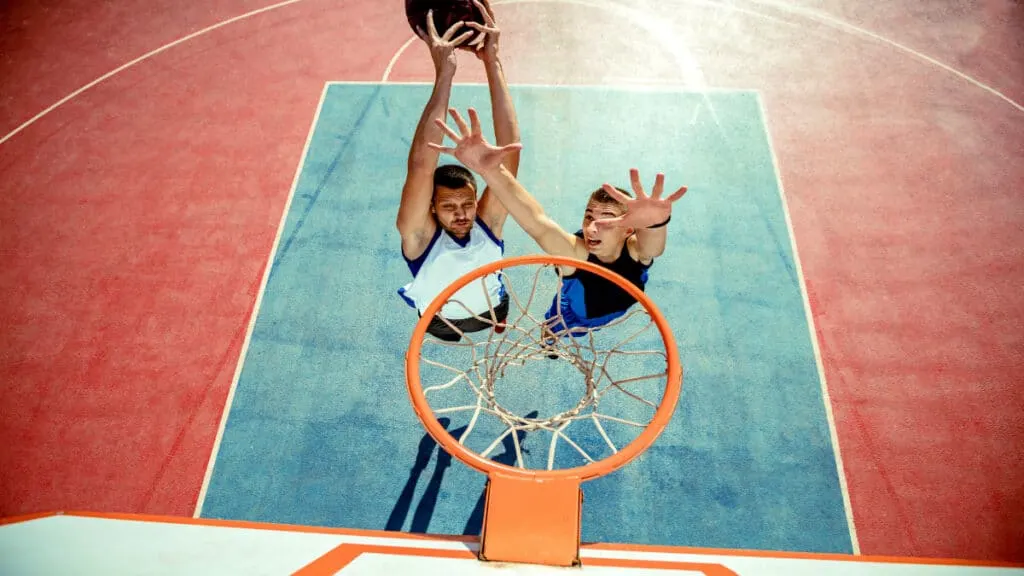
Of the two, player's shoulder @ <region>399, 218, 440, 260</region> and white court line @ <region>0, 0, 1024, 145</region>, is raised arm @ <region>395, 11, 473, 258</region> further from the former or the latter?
white court line @ <region>0, 0, 1024, 145</region>

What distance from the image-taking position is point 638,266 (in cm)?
307

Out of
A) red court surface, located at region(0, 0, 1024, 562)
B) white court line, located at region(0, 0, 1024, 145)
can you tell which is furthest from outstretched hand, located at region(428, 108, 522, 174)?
white court line, located at region(0, 0, 1024, 145)

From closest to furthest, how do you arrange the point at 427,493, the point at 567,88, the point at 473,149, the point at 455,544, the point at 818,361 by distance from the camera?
1. the point at 455,544
2. the point at 473,149
3. the point at 427,493
4. the point at 818,361
5. the point at 567,88

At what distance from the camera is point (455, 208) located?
3.06m

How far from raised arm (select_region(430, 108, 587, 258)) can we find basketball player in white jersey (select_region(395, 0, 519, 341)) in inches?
6.7

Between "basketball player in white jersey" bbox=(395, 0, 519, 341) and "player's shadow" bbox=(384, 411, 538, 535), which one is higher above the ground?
"basketball player in white jersey" bbox=(395, 0, 519, 341)

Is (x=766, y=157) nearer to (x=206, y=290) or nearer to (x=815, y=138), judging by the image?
(x=815, y=138)

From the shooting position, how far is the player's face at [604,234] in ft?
9.62

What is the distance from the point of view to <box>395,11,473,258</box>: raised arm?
2781 millimetres

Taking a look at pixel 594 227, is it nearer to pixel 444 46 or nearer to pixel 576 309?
pixel 576 309

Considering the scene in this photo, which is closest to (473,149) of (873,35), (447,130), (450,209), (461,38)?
(447,130)

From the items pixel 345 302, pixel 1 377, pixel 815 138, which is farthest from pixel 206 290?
pixel 815 138

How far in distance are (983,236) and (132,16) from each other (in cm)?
921

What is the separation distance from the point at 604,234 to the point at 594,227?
8cm
